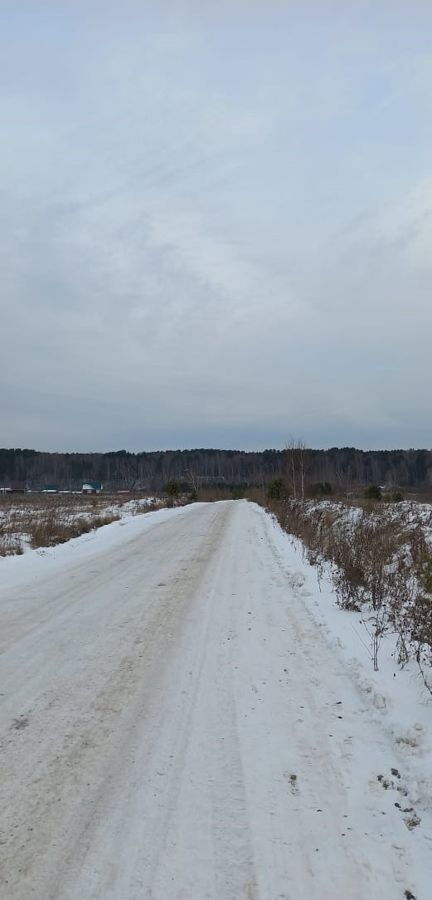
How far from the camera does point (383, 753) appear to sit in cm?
371

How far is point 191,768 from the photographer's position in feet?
11.4

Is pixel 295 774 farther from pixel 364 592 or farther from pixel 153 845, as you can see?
pixel 364 592

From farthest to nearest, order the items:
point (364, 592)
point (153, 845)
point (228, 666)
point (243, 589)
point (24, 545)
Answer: point (24, 545) → point (243, 589) → point (364, 592) → point (228, 666) → point (153, 845)

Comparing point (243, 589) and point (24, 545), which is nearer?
point (243, 589)

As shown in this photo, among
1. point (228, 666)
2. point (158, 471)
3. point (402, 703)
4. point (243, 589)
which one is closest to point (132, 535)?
point (243, 589)

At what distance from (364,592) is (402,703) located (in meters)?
3.66

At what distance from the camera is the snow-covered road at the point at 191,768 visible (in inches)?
101

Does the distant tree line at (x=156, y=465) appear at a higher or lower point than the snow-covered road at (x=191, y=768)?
higher

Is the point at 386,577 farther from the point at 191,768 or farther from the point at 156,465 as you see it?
the point at 156,465

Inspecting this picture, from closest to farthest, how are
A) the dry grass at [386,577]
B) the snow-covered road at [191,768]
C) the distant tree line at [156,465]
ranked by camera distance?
the snow-covered road at [191,768] < the dry grass at [386,577] < the distant tree line at [156,465]

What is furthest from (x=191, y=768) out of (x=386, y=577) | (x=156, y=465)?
(x=156, y=465)

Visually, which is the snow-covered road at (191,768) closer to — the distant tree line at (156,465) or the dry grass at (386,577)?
the dry grass at (386,577)

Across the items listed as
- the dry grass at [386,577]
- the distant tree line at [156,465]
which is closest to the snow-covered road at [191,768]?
the dry grass at [386,577]

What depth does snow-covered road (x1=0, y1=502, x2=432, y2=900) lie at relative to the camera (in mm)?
2562
